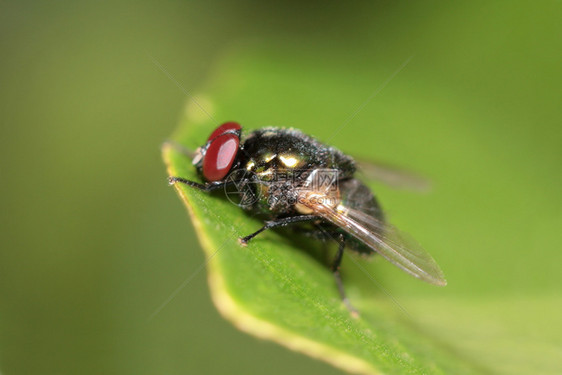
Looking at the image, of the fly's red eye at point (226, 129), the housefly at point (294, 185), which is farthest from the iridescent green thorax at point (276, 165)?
the fly's red eye at point (226, 129)

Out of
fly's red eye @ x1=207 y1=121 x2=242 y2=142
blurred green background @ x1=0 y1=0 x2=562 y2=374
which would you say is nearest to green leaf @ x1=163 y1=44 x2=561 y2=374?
blurred green background @ x1=0 y1=0 x2=562 y2=374

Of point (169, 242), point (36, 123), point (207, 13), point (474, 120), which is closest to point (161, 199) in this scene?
point (169, 242)

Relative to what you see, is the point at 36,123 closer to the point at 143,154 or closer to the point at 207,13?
the point at 143,154

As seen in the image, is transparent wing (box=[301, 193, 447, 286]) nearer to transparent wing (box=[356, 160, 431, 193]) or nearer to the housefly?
the housefly

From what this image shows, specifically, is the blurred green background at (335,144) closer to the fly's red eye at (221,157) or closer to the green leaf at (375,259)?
the green leaf at (375,259)

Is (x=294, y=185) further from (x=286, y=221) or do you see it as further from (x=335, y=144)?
(x=335, y=144)
